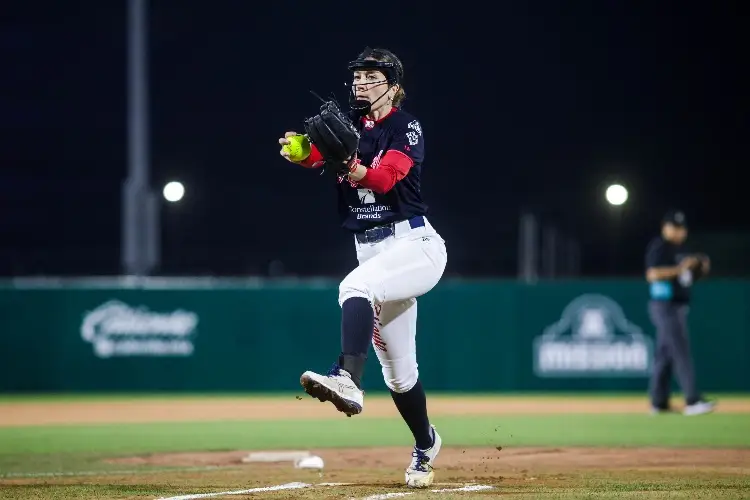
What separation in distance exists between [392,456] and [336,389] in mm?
3502

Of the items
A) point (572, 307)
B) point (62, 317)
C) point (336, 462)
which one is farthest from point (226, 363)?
point (336, 462)

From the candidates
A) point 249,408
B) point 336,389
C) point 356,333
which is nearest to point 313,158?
point 356,333

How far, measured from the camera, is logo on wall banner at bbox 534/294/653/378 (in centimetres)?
1725

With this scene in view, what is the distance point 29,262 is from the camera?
22672mm

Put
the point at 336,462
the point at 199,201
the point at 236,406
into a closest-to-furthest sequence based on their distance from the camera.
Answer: the point at 336,462, the point at 236,406, the point at 199,201

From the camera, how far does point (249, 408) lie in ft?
50.3

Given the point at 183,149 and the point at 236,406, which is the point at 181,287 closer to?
the point at 236,406

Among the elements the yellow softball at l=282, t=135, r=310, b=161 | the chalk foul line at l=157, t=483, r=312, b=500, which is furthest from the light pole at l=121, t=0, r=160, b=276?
the yellow softball at l=282, t=135, r=310, b=161

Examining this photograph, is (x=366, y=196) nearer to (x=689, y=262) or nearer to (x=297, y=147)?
(x=297, y=147)

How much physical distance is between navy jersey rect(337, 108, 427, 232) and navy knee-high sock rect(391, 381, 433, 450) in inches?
39.9

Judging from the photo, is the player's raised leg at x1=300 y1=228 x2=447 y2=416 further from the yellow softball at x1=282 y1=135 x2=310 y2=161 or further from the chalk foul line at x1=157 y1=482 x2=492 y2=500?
the yellow softball at x1=282 y1=135 x2=310 y2=161

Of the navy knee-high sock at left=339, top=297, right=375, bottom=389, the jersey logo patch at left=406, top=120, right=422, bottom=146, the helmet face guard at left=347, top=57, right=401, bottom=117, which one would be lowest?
the navy knee-high sock at left=339, top=297, right=375, bottom=389

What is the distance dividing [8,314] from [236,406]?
369 cm

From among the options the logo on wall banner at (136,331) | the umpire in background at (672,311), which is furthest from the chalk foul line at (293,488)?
the logo on wall banner at (136,331)
